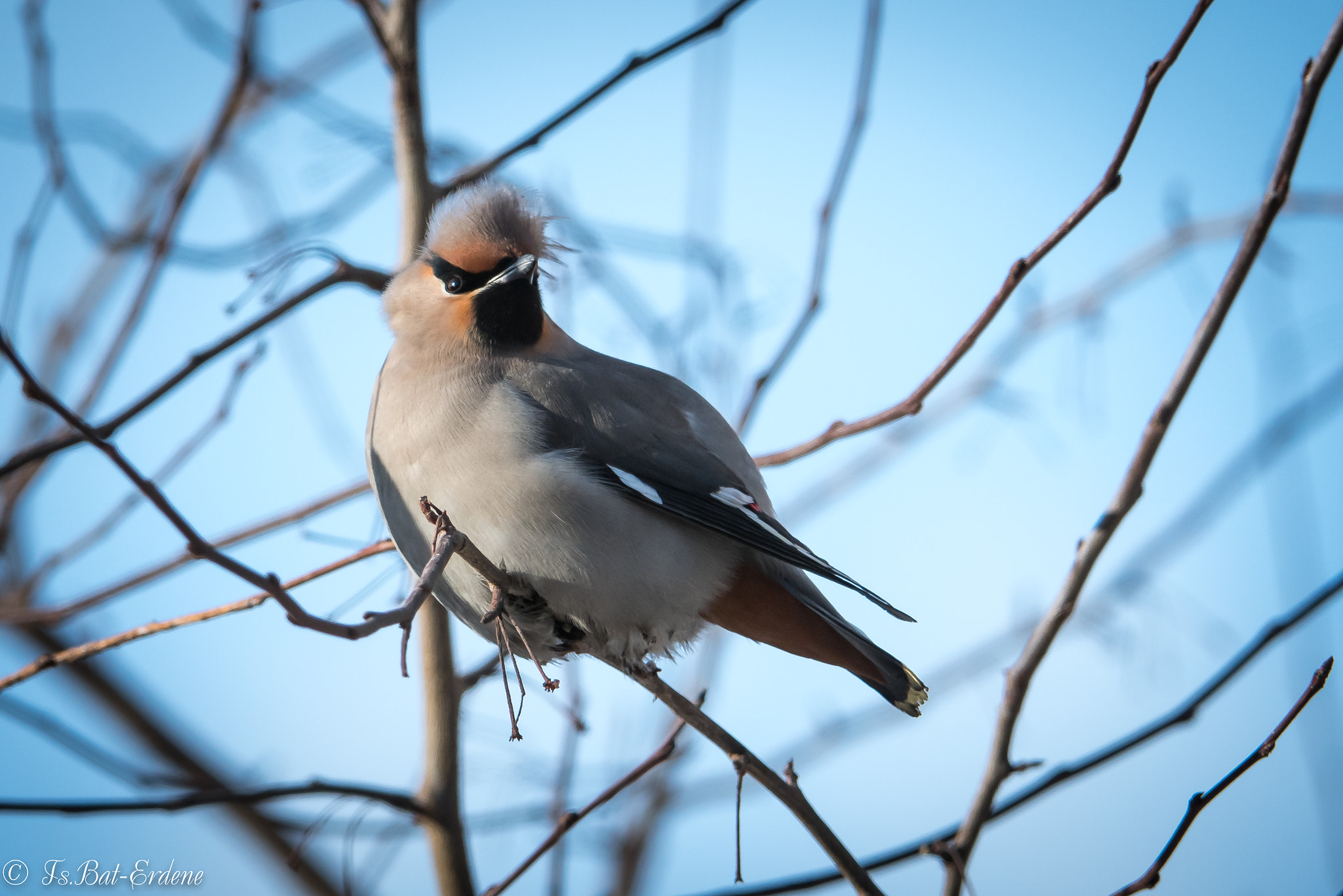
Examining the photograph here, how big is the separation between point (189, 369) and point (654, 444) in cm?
124

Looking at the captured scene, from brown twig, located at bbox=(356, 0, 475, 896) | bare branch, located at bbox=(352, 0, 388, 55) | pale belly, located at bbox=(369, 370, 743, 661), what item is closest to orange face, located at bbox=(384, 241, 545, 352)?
brown twig, located at bbox=(356, 0, 475, 896)

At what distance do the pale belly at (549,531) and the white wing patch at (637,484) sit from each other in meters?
0.04

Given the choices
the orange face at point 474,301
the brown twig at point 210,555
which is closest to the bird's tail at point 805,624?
the orange face at point 474,301

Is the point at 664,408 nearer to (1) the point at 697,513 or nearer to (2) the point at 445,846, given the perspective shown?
(1) the point at 697,513

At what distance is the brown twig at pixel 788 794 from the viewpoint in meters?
2.24

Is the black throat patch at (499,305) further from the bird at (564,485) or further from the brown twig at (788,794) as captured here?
the brown twig at (788,794)

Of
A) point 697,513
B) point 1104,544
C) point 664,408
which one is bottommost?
point 1104,544

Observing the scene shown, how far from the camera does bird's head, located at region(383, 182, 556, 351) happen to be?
333 cm

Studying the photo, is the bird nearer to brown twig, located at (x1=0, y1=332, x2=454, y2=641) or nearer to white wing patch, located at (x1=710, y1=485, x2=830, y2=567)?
white wing patch, located at (x1=710, y1=485, x2=830, y2=567)

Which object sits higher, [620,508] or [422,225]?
[422,225]

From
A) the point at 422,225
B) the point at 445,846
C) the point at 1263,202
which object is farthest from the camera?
the point at 422,225

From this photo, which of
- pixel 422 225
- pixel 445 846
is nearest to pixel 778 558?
pixel 445 846

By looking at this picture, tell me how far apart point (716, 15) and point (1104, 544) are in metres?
1.65

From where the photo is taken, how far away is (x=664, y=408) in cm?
328
